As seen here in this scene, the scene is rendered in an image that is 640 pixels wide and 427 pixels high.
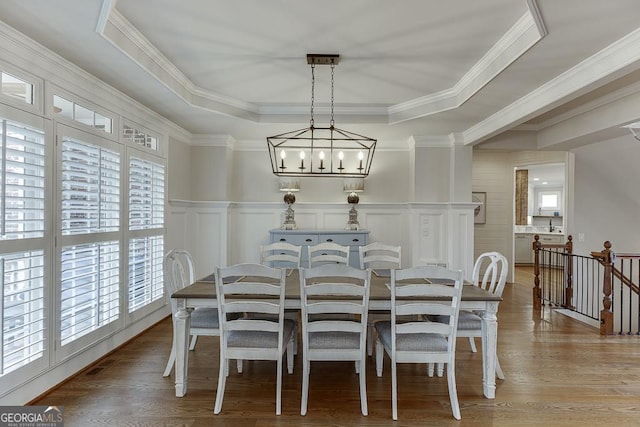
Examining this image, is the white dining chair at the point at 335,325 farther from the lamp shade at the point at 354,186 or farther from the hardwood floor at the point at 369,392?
the lamp shade at the point at 354,186

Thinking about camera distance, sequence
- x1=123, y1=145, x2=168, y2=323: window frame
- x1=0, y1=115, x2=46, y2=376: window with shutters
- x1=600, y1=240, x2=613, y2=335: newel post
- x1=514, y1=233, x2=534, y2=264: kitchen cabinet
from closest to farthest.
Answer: x1=0, y1=115, x2=46, y2=376: window with shutters → x1=123, y1=145, x2=168, y2=323: window frame → x1=600, y1=240, x2=613, y2=335: newel post → x1=514, y1=233, x2=534, y2=264: kitchen cabinet

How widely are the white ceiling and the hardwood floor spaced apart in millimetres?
Answer: 2423

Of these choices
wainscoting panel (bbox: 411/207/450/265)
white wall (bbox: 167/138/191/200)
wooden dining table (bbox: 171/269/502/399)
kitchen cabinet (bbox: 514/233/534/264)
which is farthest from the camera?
kitchen cabinet (bbox: 514/233/534/264)

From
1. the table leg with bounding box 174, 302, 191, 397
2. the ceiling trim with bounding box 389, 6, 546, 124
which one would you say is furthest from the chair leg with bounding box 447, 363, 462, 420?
the ceiling trim with bounding box 389, 6, 546, 124

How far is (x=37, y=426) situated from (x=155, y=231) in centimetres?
230

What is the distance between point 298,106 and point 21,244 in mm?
3212

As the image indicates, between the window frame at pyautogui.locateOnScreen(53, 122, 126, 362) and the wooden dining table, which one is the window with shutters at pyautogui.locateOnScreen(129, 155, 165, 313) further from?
the wooden dining table

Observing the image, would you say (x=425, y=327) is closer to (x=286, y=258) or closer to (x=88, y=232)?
(x=286, y=258)

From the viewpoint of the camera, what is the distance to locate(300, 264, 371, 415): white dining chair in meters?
2.38

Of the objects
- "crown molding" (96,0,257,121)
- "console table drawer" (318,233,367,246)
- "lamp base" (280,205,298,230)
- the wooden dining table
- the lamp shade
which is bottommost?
the wooden dining table

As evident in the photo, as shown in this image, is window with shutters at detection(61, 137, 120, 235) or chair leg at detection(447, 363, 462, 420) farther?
window with shutters at detection(61, 137, 120, 235)

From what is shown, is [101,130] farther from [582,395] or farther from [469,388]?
[582,395]

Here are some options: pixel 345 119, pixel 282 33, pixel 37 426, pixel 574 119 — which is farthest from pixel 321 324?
pixel 574 119

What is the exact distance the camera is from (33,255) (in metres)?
Result: 2.51
